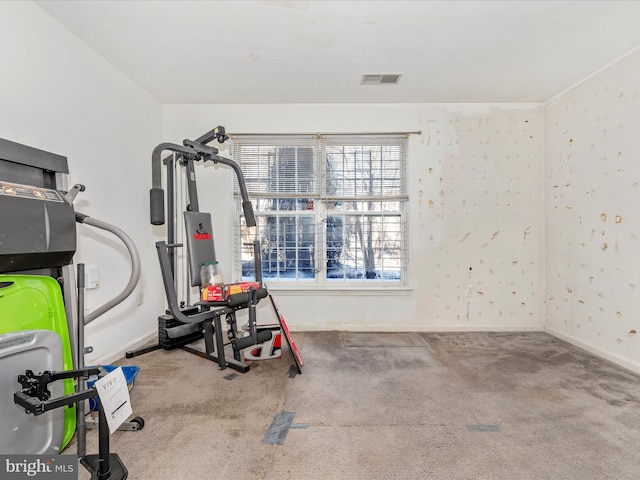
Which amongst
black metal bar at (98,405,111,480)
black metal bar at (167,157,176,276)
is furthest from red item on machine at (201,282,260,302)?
black metal bar at (98,405,111,480)

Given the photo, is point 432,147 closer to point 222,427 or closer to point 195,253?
point 195,253

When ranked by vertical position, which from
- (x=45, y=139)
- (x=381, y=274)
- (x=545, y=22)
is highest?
(x=545, y=22)

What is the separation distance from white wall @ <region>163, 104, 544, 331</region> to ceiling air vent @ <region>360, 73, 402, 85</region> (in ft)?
1.51

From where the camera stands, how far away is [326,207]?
348 cm

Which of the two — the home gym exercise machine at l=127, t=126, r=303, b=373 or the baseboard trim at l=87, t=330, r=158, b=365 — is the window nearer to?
the home gym exercise machine at l=127, t=126, r=303, b=373

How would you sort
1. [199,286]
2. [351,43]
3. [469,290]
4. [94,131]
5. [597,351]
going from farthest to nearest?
1. [469,290]
2. [597,351]
3. [199,286]
4. [94,131]
5. [351,43]

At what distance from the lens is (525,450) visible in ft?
5.02

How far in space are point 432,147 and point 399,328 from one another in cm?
204

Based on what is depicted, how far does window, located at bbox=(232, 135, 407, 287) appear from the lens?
346 cm

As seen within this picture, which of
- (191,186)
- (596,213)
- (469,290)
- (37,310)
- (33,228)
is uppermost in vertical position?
(191,186)

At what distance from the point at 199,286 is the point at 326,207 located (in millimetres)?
1602

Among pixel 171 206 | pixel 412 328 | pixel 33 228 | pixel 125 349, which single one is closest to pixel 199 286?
pixel 171 206

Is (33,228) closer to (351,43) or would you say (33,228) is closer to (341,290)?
(351,43)

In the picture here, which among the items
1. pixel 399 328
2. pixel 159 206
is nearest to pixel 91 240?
pixel 159 206
